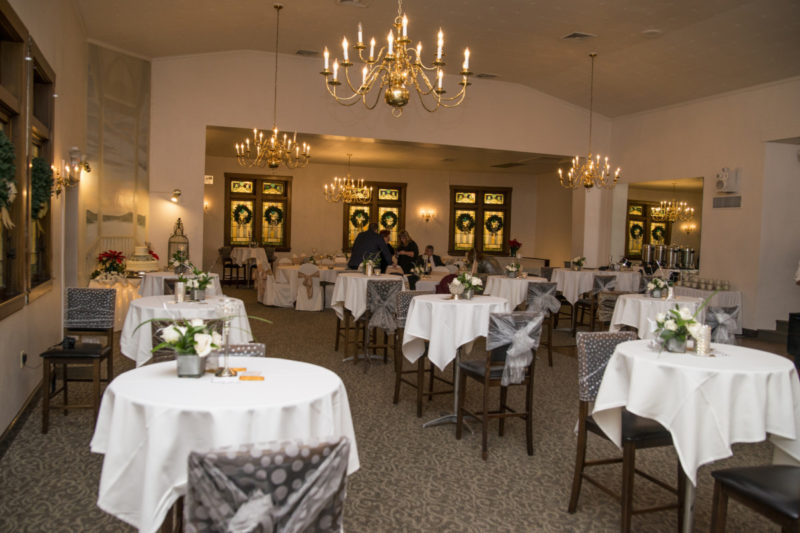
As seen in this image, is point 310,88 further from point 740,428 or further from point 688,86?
point 740,428

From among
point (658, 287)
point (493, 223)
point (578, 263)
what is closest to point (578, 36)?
point (578, 263)

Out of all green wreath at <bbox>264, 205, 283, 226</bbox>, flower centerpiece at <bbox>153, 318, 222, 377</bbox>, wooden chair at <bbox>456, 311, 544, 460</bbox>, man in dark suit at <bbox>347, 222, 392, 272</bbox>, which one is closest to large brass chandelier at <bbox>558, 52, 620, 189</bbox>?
man in dark suit at <bbox>347, 222, 392, 272</bbox>

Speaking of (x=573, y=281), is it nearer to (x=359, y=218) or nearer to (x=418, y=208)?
(x=418, y=208)

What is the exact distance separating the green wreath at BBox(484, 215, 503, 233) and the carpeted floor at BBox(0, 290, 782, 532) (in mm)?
12835

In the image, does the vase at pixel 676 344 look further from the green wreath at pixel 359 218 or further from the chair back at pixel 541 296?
the green wreath at pixel 359 218

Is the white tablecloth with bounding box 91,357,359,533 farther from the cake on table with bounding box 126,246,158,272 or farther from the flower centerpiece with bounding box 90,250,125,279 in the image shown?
the cake on table with bounding box 126,246,158,272

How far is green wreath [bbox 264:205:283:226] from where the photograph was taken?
16500mm

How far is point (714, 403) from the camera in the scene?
2863mm

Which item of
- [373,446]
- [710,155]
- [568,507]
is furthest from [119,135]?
[710,155]

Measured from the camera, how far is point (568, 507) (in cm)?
348

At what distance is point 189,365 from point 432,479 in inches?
72.9

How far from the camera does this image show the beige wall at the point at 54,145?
4352 millimetres

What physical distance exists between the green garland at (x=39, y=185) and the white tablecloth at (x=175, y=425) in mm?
3174

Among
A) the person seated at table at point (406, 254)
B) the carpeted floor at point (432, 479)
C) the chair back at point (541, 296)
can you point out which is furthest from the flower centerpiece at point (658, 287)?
the person seated at table at point (406, 254)
